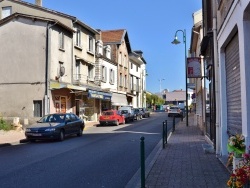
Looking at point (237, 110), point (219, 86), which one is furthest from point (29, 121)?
point (237, 110)

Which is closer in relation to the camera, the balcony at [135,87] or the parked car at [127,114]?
the parked car at [127,114]

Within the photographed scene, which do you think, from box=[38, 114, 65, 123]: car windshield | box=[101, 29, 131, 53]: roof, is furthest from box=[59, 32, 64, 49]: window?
box=[101, 29, 131, 53]: roof

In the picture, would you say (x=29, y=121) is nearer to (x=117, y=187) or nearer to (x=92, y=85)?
(x=92, y=85)

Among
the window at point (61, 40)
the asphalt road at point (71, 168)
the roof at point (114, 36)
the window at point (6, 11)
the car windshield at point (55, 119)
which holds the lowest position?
the asphalt road at point (71, 168)

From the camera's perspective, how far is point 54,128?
17.5m

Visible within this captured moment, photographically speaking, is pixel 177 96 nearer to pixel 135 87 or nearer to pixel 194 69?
pixel 135 87

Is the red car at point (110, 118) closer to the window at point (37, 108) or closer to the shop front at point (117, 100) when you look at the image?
the window at point (37, 108)

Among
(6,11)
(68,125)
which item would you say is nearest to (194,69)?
(68,125)

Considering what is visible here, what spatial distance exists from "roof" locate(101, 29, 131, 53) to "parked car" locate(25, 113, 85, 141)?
2904 centimetres

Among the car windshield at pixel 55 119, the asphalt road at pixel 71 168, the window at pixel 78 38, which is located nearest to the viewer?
→ the asphalt road at pixel 71 168

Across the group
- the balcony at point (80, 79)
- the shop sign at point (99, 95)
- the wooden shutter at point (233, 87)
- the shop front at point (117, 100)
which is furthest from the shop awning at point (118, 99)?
the wooden shutter at point (233, 87)

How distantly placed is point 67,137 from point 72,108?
11367 mm

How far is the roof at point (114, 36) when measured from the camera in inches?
1895

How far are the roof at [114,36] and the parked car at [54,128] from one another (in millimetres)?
29042
